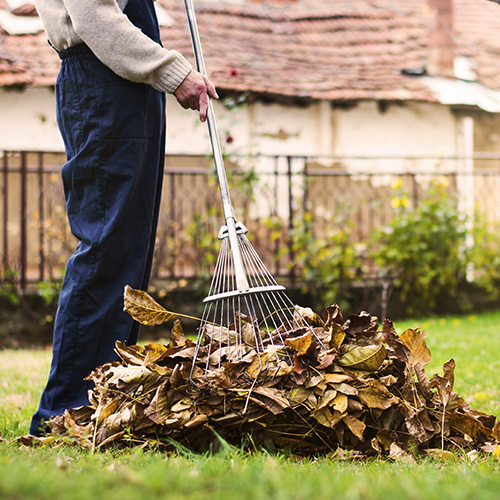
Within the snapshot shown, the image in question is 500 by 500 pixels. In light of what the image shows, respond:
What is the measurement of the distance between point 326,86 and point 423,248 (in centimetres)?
316

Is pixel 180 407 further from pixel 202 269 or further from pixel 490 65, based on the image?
pixel 490 65

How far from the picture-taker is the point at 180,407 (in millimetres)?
1833

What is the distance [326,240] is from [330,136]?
111 inches

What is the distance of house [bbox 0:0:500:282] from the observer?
7844mm

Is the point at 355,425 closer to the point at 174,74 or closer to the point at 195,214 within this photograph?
the point at 174,74

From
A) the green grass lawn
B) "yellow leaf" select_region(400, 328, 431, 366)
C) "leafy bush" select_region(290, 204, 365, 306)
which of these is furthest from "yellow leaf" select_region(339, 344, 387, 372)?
"leafy bush" select_region(290, 204, 365, 306)

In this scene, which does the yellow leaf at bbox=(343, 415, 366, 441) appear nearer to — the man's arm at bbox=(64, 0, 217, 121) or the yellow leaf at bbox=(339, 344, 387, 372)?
the yellow leaf at bbox=(339, 344, 387, 372)

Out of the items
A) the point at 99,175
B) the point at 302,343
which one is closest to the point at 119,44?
the point at 99,175

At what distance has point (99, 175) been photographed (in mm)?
2158

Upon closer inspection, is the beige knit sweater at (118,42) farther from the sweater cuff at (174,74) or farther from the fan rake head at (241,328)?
the fan rake head at (241,328)

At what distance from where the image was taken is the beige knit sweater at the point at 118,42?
6.72 feet

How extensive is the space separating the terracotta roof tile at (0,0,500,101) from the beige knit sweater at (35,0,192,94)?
5643 mm

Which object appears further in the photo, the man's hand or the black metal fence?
the black metal fence

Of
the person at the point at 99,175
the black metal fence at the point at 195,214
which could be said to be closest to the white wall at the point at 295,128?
→ the black metal fence at the point at 195,214
